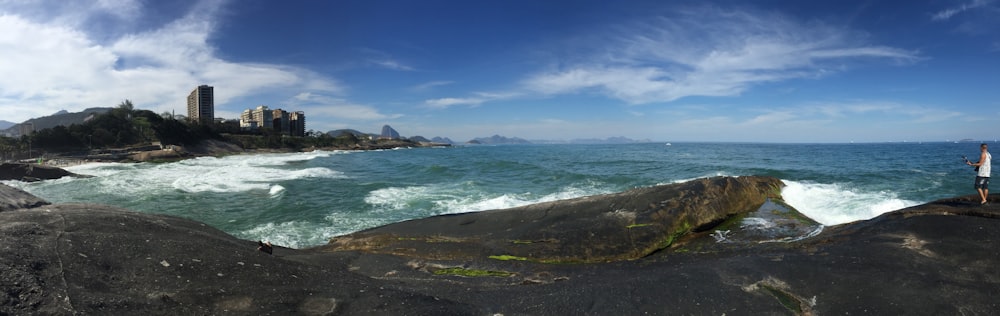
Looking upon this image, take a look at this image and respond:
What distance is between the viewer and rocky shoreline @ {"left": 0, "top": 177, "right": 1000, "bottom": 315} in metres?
5.39

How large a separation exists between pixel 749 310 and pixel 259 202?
72.6 ft

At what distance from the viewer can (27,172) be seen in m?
32.8

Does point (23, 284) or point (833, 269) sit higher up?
point (23, 284)

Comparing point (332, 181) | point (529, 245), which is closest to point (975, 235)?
point (529, 245)

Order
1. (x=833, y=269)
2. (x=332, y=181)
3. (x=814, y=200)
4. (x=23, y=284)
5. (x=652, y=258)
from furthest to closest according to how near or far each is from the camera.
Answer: (x=332, y=181), (x=814, y=200), (x=652, y=258), (x=833, y=269), (x=23, y=284)

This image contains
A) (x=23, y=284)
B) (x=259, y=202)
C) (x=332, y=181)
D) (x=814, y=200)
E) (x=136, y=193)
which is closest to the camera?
(x=23, y=284)

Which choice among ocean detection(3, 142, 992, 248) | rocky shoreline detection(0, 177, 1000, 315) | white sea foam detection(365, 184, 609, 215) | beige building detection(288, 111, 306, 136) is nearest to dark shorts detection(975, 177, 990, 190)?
rocky shoreline detection(0, 177, 1000, 315)

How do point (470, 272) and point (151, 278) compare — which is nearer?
point (151, 278)

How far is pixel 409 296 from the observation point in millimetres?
6238

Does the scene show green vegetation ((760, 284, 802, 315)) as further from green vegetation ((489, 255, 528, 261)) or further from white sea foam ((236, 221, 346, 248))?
white sea foam ((236, 221, 346, 248))

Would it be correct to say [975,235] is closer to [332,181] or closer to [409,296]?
[409,296]

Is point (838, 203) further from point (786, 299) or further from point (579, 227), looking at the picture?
point (786, 299)

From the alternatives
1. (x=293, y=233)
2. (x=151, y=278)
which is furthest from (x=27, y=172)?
(x=151, y=278)

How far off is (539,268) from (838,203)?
15983 mm
